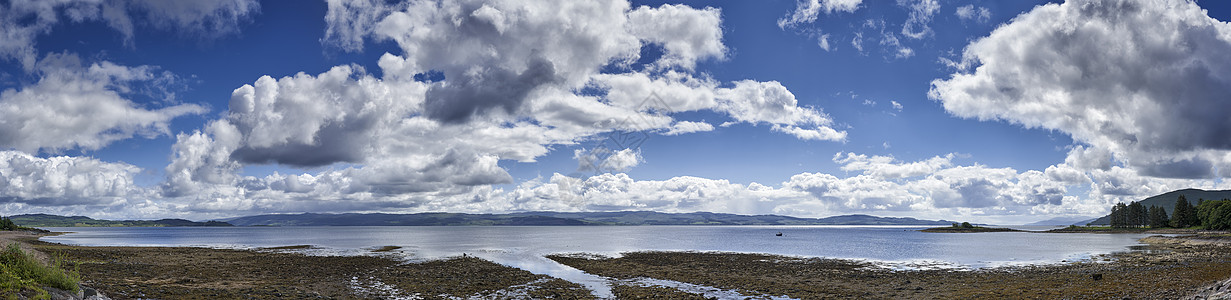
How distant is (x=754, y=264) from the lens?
57094 millimetres

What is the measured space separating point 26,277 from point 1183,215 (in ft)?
788

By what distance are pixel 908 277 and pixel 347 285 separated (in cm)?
4022

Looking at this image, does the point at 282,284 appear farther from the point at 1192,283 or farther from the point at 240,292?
the point at 1192,283

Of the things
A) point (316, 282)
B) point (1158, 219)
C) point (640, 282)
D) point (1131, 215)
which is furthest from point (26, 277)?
point (1131, 215)

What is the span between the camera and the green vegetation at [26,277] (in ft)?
53.7

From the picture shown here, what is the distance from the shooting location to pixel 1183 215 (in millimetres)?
166375

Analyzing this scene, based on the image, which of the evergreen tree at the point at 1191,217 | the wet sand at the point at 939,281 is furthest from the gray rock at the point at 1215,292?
the evergreen tree at the point at 1191,217

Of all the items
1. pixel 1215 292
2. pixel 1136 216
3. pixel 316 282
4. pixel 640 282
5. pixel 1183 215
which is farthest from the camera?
pixel 1136 216

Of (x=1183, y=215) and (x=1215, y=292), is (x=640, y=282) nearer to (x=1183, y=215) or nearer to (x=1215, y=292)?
(x=1215, y=292)

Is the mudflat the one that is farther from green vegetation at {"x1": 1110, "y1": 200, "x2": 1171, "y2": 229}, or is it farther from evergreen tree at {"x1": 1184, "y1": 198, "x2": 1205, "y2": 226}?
green vegetation at {"x1": 1110, "y1": 200, "x2": 1171, "y2": 229}

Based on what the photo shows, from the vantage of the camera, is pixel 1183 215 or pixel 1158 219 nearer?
pixel 1183 215

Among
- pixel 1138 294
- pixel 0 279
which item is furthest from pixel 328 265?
pixel 1138 294

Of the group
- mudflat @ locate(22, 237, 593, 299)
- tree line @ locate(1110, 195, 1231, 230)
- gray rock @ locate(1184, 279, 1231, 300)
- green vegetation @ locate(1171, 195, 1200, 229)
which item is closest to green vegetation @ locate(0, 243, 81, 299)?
mudflat @ locate(22, 237, 593, 299)

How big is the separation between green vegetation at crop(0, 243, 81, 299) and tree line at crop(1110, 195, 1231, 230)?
18678 cm
